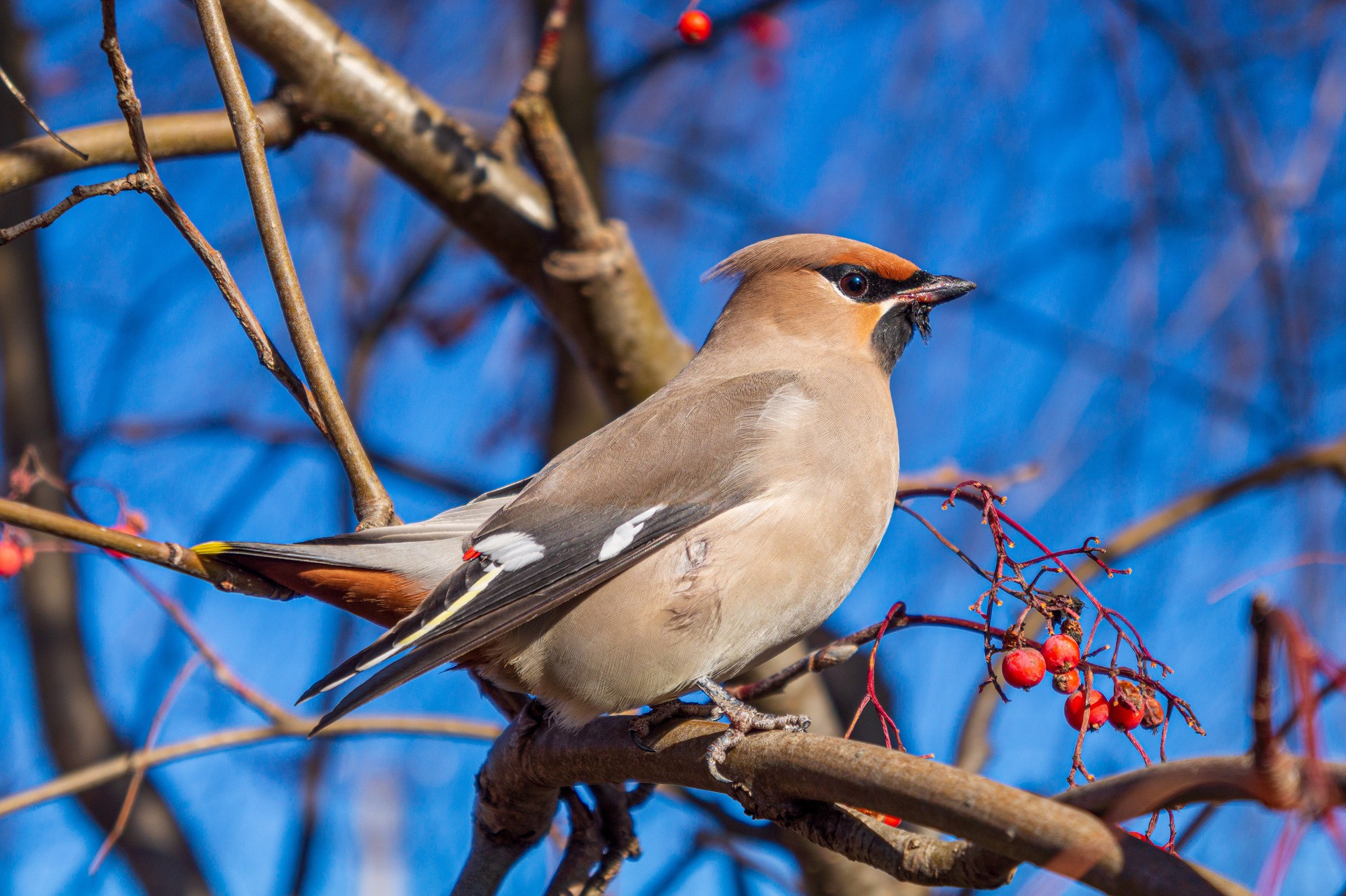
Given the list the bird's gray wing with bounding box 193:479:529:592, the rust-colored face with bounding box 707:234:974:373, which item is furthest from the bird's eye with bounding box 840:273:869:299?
the bird's gray wing with bounding box 193:479:529:592

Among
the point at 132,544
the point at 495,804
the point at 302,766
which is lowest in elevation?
the point at 495,804

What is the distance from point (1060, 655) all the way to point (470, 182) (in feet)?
7.55

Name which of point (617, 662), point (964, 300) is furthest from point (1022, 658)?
point (964, 300)

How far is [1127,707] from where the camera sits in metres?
2.12

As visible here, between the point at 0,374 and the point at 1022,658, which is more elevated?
the point at 0,374

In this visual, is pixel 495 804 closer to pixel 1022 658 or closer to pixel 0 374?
pixel 1022 658

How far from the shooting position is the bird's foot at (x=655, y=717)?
2.35 metres

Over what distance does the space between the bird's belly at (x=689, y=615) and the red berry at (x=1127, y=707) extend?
72 cm

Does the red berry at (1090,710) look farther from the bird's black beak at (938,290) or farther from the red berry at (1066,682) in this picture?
the bird's black beak at (938,290)

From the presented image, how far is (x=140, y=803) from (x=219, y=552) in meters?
2.48

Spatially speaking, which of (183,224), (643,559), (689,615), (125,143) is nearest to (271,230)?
(183,224)

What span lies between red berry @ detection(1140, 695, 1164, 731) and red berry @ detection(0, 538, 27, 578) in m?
2.55

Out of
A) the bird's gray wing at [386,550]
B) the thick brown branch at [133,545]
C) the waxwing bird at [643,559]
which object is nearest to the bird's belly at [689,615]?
the waxwing bird at [643,559]

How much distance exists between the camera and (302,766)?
16.8ft
